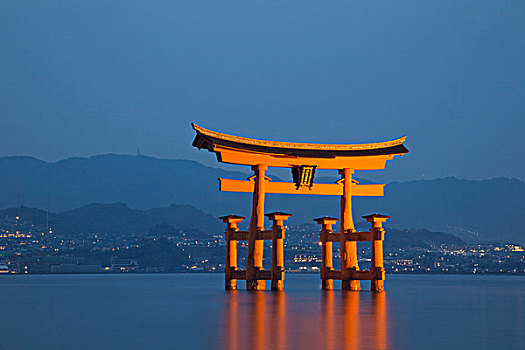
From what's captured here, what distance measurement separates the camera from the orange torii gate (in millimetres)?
30688

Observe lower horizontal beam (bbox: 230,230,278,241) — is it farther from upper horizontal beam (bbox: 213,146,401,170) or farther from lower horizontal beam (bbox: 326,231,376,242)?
lower horizontal beam (bbox: 326,231,376,242)

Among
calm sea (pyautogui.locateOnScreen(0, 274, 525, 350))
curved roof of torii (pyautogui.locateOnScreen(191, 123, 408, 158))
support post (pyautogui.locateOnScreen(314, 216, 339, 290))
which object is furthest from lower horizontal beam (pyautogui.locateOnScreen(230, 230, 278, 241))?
calm sea (pyautogui.locateOnScreen(0, 274, 525, 350))

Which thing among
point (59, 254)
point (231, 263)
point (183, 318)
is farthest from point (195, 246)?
point (183, 318)

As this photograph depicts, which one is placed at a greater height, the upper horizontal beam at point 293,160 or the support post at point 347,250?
the upper horizontal beam at point 293,160

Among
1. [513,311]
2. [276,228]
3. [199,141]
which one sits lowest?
[513,311]

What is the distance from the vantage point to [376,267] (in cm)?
3169

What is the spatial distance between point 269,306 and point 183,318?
354 cm

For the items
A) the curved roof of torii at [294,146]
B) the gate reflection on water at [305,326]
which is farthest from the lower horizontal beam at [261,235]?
the gate reflection on water at [305,326]

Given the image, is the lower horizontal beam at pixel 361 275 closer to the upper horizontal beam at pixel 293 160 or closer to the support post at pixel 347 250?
the support post at pixel 347 250

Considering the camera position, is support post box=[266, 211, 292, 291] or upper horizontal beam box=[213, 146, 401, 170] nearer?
support post box=[266, 211, 292, 291]

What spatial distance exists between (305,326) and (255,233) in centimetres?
1466

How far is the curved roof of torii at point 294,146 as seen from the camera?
29859mm

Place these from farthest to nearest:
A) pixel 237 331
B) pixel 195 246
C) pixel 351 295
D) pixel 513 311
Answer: pixel 195 246, pixel 351 295, pixel 513 311, pixel 237 331

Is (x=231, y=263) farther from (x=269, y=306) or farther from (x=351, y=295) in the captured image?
(x=269, y=306)
